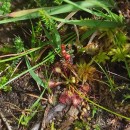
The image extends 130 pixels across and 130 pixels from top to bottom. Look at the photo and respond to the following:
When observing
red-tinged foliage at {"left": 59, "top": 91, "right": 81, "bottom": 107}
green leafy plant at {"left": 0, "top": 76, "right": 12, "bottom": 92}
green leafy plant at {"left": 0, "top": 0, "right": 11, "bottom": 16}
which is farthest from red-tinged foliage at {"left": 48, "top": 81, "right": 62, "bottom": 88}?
green leafy plant at {"left": 0, "top": 0, "right": 11, "bottom": 16}

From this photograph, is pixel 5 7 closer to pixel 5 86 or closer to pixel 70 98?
pixel 5 86

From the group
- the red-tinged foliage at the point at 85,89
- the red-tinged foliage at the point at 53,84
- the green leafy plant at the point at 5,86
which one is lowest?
the red-tinged foliage at the point at 85,89

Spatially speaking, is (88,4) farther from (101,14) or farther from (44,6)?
(44,6)

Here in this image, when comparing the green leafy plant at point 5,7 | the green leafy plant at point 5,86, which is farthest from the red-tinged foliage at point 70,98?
the green leafy plant at point 5,7

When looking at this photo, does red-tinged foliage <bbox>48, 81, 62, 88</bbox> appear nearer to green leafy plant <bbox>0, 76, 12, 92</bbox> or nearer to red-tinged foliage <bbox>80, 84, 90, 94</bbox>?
red-tinged foliage <bbox>80, 84, 90, 94</bbox>

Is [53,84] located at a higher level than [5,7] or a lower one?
lower

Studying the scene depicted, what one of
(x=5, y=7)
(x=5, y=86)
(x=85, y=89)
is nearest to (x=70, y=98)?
(x=85, y=89)

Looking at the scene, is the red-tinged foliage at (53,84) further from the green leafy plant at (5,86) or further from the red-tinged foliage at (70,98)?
the green leafy plant at (5,86)

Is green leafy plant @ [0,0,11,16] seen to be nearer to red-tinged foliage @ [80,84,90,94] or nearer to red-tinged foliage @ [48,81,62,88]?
red-tinged foliage @ [48,81,62,88]

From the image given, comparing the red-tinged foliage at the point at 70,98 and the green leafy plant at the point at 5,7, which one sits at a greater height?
the green leafy plant at the point at 5,7

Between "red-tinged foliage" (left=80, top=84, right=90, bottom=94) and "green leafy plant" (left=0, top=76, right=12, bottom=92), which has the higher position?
"green leafy plant" (left=0, top=76, right=12, bottom=92)

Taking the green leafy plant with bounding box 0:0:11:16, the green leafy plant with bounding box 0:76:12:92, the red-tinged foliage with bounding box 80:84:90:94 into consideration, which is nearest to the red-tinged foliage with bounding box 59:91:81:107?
the red-tinged foliage with bounding box 80:84:90:94

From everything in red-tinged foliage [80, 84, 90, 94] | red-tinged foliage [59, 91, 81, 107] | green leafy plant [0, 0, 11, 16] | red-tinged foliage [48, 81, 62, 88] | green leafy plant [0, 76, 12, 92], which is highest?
green leafy plant [0, 0, 11, 16]
